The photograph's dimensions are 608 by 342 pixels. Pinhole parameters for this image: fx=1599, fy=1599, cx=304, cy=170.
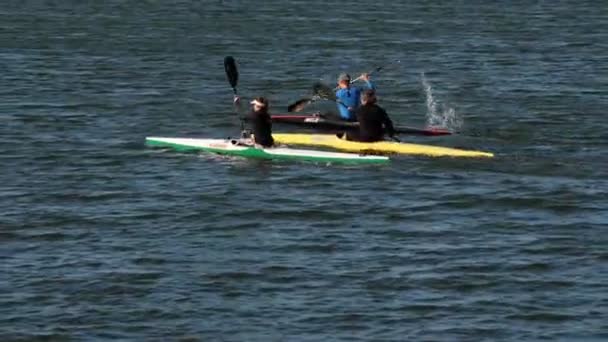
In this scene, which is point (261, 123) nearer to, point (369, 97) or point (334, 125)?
point (334, 125)

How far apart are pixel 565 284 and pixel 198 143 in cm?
1313

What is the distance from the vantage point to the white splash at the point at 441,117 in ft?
136

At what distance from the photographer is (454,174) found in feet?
110

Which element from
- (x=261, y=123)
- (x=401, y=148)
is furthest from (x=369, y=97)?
(x=261, y=123)

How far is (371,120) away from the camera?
3481 centimetres

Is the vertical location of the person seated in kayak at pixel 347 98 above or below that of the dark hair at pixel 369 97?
below

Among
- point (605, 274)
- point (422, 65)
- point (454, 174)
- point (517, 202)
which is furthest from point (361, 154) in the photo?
point (422, 65)

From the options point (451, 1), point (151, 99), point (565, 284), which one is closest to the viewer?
point (565, 284)

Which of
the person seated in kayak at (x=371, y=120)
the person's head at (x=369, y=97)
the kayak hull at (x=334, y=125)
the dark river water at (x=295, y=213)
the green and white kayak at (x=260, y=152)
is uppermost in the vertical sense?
the person's head at (x=369, y=97)

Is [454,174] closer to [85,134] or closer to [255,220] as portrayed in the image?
[255,220]

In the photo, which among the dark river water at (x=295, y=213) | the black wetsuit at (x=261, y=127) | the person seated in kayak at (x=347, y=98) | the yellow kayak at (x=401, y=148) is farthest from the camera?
the person seated in kayak at (x=347, y=98)

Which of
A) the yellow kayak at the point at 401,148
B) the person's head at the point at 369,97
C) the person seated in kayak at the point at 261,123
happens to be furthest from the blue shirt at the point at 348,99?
the person seated in kayak at the point at 261,123

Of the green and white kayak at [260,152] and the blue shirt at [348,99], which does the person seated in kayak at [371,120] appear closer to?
the green and white kayak at [260,152]

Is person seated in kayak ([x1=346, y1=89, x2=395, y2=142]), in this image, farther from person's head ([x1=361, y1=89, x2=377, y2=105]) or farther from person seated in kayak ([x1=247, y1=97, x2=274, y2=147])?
person seated in kayak ([x1=247, y1=97, x2=274, y2=147])
